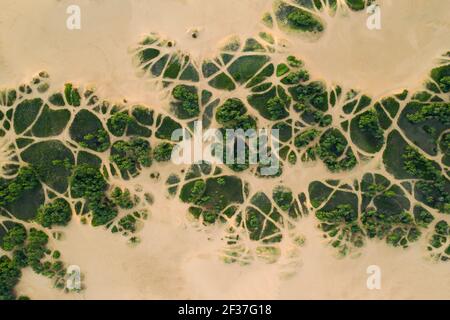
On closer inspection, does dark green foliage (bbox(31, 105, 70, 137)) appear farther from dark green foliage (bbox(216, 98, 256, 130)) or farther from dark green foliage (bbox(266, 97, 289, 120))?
dark green foliage (bbox(266, 97, 289, 120))

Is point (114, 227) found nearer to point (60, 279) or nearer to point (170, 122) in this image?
point (60, 279)

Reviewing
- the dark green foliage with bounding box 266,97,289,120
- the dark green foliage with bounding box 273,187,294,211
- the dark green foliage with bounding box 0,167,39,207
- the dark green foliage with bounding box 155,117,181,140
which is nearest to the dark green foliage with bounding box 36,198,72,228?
the dark green foliage with bounding box 0,167,39,207

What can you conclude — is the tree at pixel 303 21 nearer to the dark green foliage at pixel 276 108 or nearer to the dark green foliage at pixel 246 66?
the dark green foliage at pixel 246 66

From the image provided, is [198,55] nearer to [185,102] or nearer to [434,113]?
[185,102]

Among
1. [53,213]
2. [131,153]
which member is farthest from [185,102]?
[53,213]

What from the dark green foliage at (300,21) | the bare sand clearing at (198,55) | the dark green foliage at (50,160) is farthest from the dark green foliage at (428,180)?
the dark green foliage at (50,160)

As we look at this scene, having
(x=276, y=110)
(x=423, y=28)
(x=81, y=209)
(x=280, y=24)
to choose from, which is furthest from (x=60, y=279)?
(x=423, y=28)
